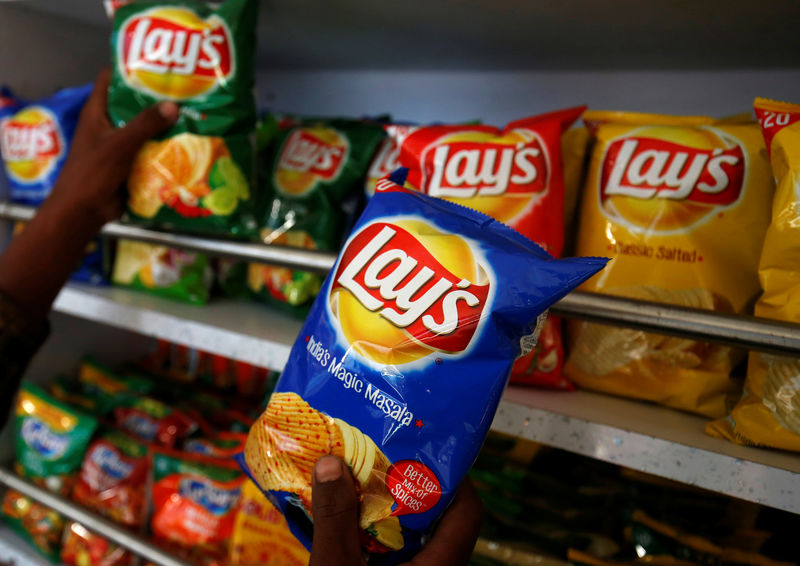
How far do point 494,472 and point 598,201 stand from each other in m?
0.57

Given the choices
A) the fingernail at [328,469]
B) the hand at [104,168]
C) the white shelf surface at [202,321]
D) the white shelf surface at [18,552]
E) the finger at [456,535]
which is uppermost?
the hand at [104,168]

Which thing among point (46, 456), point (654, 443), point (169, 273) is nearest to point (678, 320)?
point (654, 443)

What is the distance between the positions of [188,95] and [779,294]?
92cm

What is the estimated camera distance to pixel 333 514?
516mm

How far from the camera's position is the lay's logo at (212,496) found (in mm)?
1078

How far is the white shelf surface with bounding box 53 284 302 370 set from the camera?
0.85 m

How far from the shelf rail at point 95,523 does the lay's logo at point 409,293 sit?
2.21ft

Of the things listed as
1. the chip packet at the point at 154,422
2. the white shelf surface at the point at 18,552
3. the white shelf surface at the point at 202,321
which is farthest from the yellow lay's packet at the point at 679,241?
the white shelf surface at the point at 18,552

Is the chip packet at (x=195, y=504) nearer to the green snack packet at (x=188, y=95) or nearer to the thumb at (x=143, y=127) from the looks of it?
the green snack packet at (x=188, y=95)

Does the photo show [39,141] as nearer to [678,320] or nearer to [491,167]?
[491,167]

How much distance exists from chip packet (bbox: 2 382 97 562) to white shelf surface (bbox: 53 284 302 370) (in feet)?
1.02

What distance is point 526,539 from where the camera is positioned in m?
0.94

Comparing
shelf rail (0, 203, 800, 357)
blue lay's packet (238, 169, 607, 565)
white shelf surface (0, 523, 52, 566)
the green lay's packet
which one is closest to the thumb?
the green lay's packet

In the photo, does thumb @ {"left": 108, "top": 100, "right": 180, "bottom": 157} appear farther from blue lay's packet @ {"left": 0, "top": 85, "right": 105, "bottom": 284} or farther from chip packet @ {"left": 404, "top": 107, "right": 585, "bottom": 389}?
chip packet @ {"left": 404, "top": 107, "right": 585, "bottom": 389}
